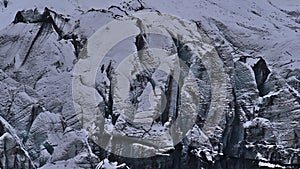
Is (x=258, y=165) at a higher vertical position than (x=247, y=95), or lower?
lower

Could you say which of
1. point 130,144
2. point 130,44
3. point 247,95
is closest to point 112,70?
point 130,44

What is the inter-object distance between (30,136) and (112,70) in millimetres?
4783

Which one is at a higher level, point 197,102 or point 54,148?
point 197,102

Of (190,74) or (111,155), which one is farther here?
(190,74)

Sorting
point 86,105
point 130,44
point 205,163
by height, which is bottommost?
point 205,163

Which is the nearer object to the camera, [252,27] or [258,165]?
[258,165]

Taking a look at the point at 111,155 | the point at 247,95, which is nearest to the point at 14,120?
the point at 111,155

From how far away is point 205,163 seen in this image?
35.3 metres

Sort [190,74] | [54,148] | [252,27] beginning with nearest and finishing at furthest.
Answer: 1. [54,148]
2. [190,74]
3. [252,27]

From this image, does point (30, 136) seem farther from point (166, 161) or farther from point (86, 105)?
point (166, 161)

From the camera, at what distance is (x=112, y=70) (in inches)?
1437

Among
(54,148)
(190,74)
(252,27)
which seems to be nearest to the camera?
(54,148)

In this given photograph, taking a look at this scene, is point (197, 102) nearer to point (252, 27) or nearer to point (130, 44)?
point (130, 44)

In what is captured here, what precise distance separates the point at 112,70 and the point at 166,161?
15.9ft
